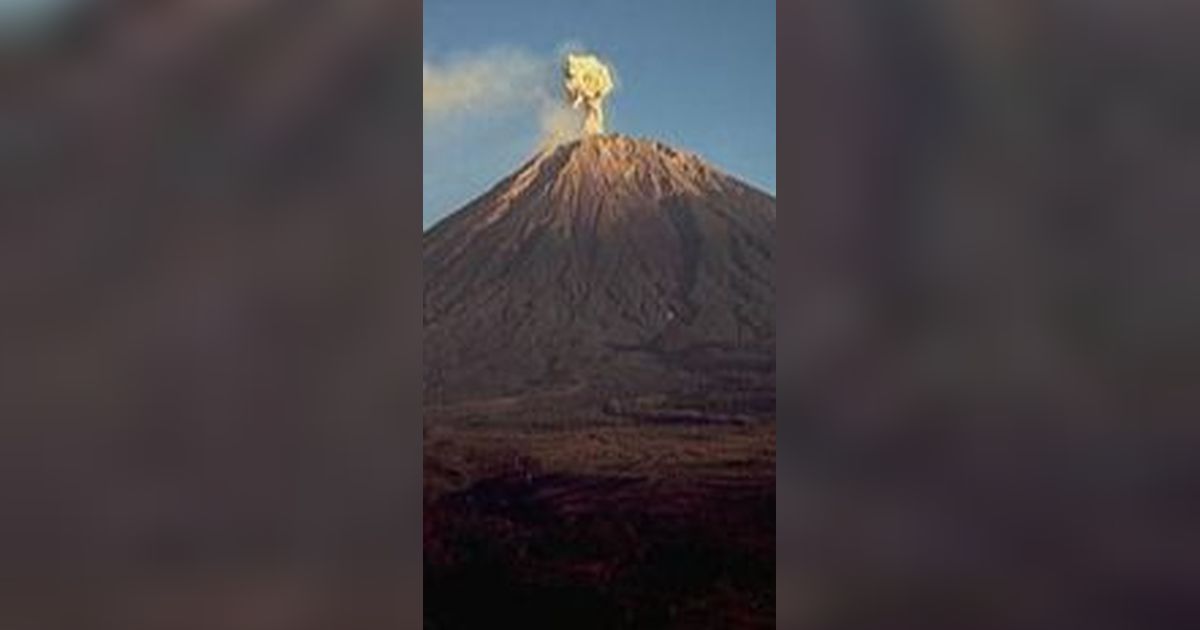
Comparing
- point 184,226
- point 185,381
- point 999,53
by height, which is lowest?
point 185,381

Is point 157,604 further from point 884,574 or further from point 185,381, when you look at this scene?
point 884,574

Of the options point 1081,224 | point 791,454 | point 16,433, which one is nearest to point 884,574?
point 791,454

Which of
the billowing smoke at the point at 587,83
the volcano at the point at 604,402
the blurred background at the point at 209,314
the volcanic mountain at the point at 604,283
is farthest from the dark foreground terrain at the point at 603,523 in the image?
the blurred background at the point at 209,314

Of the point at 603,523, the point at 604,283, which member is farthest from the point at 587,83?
the point at 603,523

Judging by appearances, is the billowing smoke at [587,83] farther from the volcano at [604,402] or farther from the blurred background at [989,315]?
the blurred background at [989,315]

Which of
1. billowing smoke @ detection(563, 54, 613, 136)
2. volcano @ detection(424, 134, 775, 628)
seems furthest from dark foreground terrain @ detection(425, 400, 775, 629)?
billowing smoke @ detection(563, 54, 613, 136)

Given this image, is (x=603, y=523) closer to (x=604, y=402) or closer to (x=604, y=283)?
(x=604, y=402)
